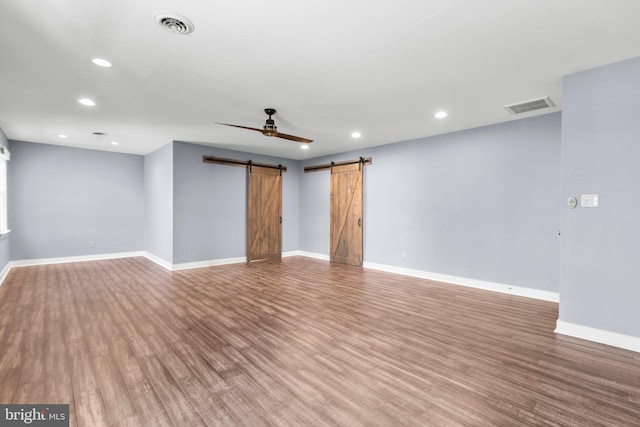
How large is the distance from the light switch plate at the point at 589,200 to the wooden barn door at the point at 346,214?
13.1 ft

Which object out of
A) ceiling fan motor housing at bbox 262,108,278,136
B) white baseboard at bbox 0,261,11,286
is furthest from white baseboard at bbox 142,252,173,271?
ceiling fan motor housing at bbox 262,108,278,136

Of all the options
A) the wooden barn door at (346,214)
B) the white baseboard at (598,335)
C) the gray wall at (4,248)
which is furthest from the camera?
the wooden barn door at (346,214)

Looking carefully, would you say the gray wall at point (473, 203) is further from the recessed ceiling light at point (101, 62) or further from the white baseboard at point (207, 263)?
the recessed ceiling light at point (101, 62)

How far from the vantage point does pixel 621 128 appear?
275 cm

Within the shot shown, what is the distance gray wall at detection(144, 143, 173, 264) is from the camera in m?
6.11

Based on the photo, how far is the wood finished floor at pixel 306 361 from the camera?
184cm

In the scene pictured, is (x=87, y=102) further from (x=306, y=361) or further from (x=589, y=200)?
(x=589, y=200)

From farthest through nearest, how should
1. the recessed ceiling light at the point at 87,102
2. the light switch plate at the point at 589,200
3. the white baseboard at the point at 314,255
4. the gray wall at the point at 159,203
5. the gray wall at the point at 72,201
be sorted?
the white baseboard at the point at 314,255, the gray wall at the point at 72,201, the gray wall at the point at 159,203, the recessed ceiling light at the point at 87,102, the light switch plate at the point at 589,200

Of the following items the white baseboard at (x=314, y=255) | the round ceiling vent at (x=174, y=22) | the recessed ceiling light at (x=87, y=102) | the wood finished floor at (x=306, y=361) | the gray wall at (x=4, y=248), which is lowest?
the wood finished floor at (x=306, y=361)

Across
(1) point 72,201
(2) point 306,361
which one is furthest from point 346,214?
(1) point 72,201

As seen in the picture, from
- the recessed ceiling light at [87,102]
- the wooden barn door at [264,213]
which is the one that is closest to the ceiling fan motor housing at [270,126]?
the recessed ceiling light at [87,102]

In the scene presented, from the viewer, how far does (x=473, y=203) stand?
488cm

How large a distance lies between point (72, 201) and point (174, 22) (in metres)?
6.66

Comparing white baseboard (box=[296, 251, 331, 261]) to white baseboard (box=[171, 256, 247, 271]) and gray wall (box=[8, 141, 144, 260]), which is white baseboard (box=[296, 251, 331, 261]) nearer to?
white baseboard (box=[171, 256, 247, 271])
